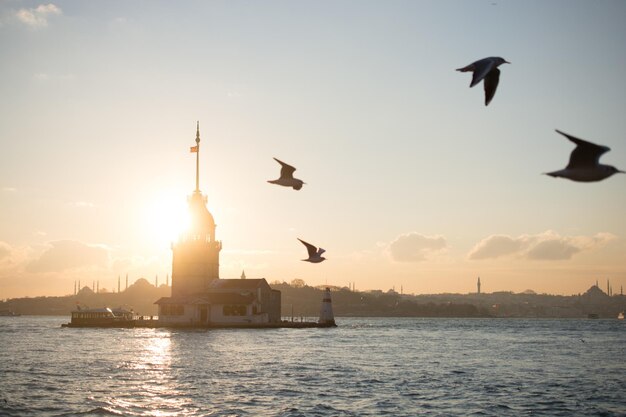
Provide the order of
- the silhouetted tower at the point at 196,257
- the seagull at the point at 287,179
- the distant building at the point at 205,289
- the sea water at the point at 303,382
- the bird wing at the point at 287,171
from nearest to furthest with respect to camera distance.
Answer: the seagull at the point at 287,179, the bird wing at the point at 287,171, the sea water at the point at 303,382, the distant building at the point at 205,289, the silhouetted tower at the point at 196,257

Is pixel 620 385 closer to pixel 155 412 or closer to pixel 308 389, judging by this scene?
pixel 308 389

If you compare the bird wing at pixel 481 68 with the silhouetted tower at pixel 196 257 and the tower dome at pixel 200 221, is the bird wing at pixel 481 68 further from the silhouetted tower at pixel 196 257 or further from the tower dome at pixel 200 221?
the tower dome at pixel 200 221

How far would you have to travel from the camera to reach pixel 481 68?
43.0ft

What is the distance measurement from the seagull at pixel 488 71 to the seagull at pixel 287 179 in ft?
17.6

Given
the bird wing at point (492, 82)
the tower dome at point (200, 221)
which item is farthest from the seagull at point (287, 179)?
the tower dome at point (200, 221)

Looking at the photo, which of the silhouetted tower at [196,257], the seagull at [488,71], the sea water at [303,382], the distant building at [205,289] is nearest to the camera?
the seagull at [488,71]

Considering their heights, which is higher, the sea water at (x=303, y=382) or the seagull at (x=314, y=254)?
the seagull at (x=314, y=254)

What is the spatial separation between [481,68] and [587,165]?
242 centimetres

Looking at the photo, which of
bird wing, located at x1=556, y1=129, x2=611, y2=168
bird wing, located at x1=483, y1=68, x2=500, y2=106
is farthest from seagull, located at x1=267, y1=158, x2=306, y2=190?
bird wing, located at x1=556, y1=129, x2=611, y2=168

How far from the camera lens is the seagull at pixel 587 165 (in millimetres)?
11786

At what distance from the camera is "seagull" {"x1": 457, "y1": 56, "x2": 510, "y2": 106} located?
12898mm

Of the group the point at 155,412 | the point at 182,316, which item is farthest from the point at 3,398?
the point at 182,316

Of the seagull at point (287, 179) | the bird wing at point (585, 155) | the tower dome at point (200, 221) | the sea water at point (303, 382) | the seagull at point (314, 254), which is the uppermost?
the tower dome at point (200, 221)

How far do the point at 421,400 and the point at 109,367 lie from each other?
897 inches
